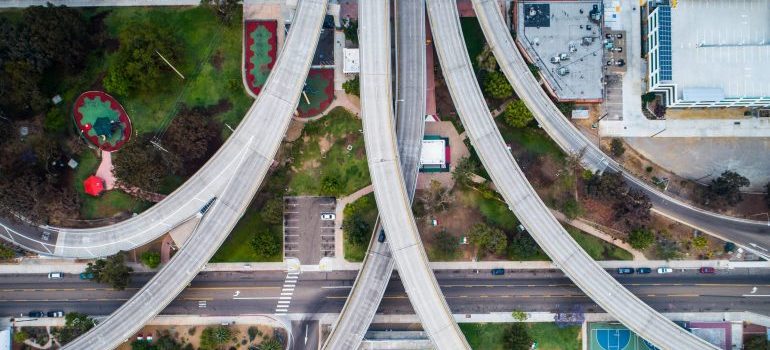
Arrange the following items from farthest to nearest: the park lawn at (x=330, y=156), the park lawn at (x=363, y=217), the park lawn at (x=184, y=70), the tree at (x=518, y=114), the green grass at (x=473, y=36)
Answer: the green grass at (x=473, y=36), the park lawn at (x=184, y=70), the park lawn at (x=330, y=156), the park lawn at (x=363, y=217), the tree at (x=518, y=114)

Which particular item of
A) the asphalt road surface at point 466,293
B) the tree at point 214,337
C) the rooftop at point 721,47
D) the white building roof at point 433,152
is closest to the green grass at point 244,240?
the asphalt road surface at point 466,293

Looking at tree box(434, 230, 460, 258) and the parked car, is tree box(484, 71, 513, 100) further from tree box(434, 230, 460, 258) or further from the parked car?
the parked car

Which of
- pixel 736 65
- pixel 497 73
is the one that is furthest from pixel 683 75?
pixel 497 73

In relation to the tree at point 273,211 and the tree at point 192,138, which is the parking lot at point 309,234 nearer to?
the tree at point 273,211

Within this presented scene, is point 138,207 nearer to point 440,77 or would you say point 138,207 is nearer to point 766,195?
point 440,77

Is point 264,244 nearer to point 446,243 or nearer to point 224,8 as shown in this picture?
point 446,243
